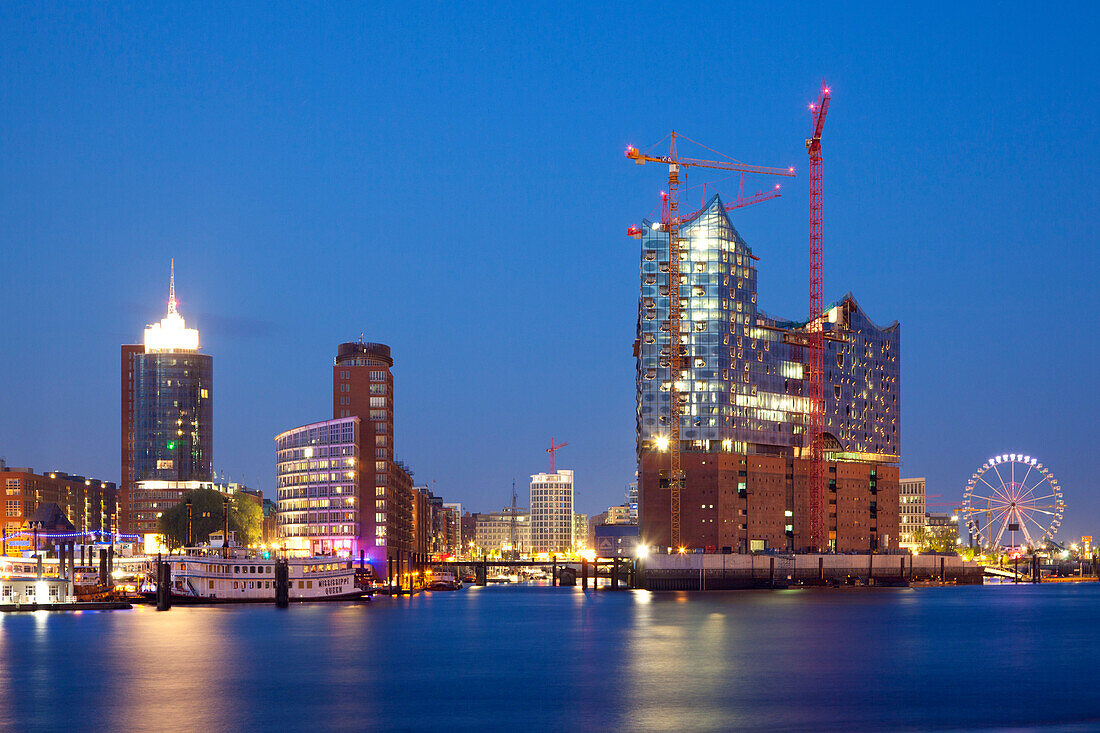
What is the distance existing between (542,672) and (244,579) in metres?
93.7

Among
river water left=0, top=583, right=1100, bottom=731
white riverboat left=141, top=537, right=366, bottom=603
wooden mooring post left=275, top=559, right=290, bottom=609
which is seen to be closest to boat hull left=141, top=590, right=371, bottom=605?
white riverboat left=141, top=537, right=366, bottom=603

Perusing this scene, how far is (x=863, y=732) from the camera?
60969mm

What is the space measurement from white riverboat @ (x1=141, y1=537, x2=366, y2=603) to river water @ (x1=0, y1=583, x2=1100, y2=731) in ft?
68.7

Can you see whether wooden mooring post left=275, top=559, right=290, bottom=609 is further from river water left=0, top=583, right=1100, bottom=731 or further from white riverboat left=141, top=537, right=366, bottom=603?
river water left=0, top=583, right=1100, bottom=731

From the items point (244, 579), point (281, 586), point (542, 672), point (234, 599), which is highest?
point (542, 672)

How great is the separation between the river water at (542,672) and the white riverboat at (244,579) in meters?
20.9

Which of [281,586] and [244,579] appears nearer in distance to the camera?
[281,586]

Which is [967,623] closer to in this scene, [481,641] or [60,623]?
[481,641]

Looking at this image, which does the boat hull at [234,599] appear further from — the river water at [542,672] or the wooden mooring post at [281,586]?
the river water at [542,672]

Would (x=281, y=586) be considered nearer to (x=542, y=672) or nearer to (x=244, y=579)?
(x=244, y=579)

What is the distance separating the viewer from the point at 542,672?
88.6m

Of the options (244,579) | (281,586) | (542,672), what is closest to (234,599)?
(244,579)

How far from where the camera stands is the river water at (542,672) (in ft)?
218

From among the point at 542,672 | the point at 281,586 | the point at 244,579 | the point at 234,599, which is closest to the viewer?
the point at 542,672
